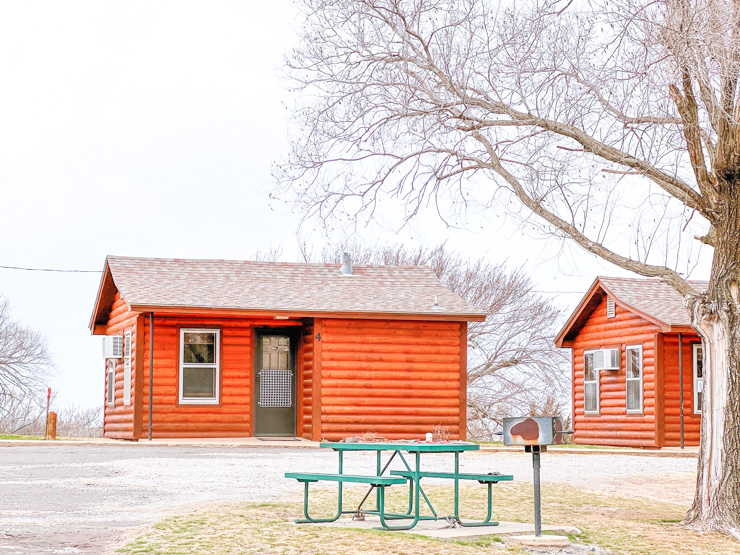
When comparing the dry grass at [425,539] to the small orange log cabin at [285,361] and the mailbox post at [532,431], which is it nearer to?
the mailbox post at [532,431]

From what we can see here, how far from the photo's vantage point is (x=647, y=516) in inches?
422

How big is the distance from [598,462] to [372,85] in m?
9.30

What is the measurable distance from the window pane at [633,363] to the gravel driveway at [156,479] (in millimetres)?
4441

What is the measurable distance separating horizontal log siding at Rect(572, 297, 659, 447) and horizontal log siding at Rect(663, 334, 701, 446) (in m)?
0.33

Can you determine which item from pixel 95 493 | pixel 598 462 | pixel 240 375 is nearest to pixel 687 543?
pixel 95 493

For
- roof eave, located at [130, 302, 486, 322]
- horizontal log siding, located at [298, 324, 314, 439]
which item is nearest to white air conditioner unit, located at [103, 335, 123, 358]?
roof eave, located at [130, 302, 486, 322]

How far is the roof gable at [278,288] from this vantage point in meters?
21.4

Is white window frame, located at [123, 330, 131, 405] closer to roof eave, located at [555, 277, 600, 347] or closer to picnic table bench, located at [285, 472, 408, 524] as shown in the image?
roof eave, located at [555, 277, 600, 347]

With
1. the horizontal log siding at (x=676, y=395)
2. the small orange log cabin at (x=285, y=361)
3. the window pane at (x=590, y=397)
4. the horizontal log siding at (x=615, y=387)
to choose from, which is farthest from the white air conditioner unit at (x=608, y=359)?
the small orange log cabin at (x=285, y=361)

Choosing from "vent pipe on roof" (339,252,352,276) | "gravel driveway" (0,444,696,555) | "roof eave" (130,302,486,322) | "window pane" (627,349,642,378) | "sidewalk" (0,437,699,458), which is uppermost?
"vent pipe on roof" (339,252,352,276)

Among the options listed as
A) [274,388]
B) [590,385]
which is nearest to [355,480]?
[274,388]

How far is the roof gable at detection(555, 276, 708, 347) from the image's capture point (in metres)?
22.5

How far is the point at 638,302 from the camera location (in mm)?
23891

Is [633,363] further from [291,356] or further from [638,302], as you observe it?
[291,356]
